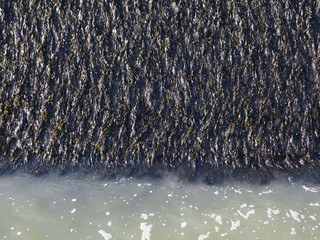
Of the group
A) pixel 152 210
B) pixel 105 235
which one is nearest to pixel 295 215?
pixel 152 210

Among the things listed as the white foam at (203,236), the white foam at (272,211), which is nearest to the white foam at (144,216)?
the white foam at (203,236)

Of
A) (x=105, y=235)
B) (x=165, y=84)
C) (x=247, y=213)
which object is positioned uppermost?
(x=165, y=84)

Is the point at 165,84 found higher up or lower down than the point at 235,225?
higher up

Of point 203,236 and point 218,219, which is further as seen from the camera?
point 218,219

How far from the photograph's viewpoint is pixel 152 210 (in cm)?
249

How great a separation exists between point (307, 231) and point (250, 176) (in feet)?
1.85

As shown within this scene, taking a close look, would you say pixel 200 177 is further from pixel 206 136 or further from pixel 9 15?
pixel 9 15

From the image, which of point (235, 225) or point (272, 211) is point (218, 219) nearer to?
point (235, 225)

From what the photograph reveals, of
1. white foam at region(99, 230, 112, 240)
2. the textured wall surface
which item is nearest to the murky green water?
white foam at region(99, 230, 112, 240)

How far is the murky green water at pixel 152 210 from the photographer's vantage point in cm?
232

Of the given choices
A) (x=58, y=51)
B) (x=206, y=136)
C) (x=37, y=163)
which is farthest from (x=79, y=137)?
(x=206, y=136)

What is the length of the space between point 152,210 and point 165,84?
87 cm

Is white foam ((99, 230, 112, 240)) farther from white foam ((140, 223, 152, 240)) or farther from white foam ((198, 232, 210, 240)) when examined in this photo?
white foam ((198, 232, 210, 240))

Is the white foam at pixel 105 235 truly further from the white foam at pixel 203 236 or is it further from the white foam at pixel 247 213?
the white foam at pixel 247 213
